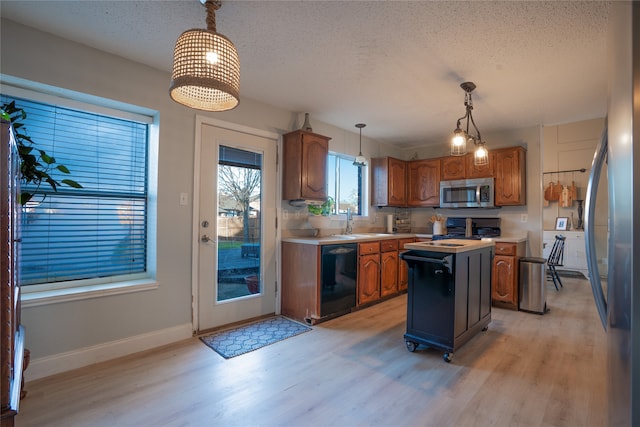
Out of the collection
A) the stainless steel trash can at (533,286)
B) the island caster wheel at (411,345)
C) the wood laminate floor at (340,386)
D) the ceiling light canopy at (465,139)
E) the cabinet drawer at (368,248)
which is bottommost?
the wood laminate floor at (340,386)

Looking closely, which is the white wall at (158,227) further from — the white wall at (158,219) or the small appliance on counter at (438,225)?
the small appliance on counter at (438,225)

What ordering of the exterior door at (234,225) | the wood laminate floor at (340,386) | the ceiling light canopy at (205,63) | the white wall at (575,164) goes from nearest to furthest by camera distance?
the ceiling light canopy at (205,63) → the wood laminate floor at (340,386) → the exterior door at (234,225) → the white wall at (575,164)

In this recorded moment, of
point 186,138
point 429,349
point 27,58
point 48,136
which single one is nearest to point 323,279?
point 429,349

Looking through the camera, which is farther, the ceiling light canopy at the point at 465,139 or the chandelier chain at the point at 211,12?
Result: the ceiling light canopy at the point at 465,139

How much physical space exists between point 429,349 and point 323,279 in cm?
119

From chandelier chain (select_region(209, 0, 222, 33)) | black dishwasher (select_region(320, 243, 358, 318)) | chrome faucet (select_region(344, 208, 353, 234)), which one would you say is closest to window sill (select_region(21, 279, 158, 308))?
black dishwasher (select_region(320, 243, 358, 318))

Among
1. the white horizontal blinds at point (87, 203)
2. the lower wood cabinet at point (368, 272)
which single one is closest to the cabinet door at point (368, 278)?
the lower wood cabinet at point (368, 272)

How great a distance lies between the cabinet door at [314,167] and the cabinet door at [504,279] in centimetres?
234

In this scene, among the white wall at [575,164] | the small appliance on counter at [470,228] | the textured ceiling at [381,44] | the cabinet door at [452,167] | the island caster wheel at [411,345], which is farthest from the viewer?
the white wall at [575,164]

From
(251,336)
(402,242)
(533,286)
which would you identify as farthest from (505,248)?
(251,336)

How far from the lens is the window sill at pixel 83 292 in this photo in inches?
84.3

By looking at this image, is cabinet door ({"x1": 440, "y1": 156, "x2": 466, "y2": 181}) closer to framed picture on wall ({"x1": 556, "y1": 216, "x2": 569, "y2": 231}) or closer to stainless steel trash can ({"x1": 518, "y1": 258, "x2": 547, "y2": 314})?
stainless steel trash can ({"x1": 518, "y1": 258, "x2": 547, "y2": 314})

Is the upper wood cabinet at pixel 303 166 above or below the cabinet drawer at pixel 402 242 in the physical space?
above

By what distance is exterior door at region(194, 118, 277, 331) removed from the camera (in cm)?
303
